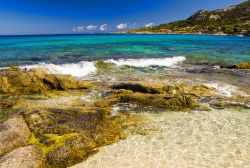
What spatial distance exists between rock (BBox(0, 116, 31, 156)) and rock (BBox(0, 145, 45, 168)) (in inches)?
25.3

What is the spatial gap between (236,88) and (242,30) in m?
126

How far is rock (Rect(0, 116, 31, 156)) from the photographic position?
35.7 feet

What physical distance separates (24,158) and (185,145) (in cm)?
642

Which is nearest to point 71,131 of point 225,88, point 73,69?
point 225,88

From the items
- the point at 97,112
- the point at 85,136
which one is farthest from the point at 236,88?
the point at 85,136

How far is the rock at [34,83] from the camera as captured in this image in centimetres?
2059

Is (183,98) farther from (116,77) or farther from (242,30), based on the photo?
(242,30)

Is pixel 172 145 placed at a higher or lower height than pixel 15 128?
lower

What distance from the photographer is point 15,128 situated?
39.4 feet

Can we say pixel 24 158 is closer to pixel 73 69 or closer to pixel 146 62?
pixel 73 69

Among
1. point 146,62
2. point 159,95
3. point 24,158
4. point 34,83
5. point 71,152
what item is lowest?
point 146,62

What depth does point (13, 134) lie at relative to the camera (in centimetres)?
1152

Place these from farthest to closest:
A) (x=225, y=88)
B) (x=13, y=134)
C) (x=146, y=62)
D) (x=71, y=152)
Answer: (x=146, y=62)
(x=225, y=88)
(x=13, y=134)
(x=71, y=152)

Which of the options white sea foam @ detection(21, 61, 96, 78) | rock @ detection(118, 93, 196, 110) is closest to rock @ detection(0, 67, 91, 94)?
rock @ detection(118, 93, 196, 110)
